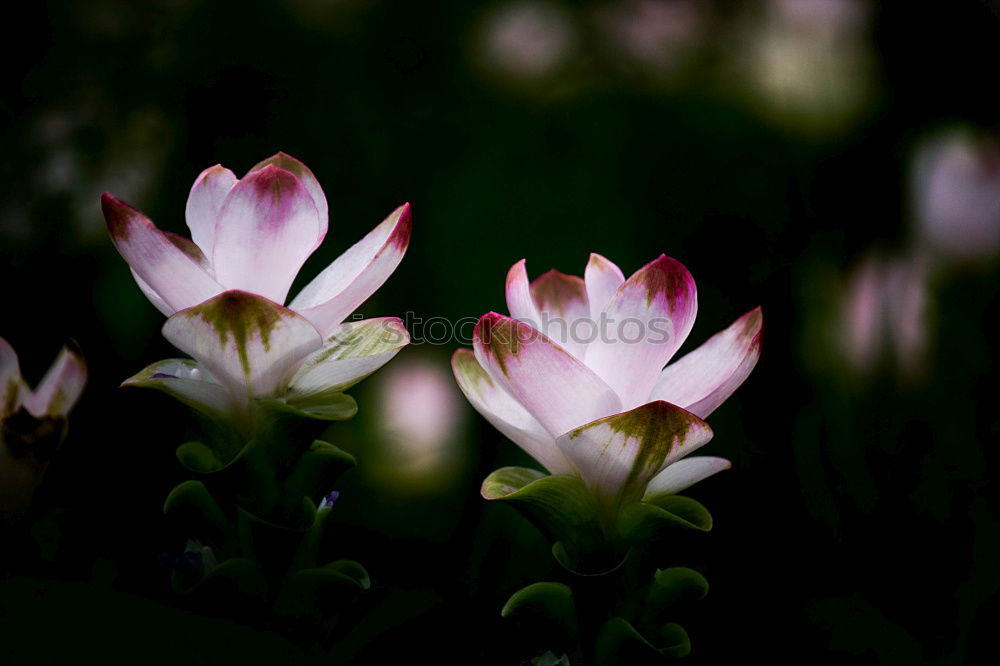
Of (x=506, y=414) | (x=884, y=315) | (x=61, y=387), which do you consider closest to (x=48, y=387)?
(x=61, y=387)

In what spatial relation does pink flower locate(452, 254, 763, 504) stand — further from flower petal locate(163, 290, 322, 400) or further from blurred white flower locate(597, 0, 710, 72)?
blurred white flower locate(597, 0, 710, 72)

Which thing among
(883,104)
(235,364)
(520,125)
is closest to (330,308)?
(235,364)

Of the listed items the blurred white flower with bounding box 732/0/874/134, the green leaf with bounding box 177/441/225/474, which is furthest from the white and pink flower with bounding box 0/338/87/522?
the blurred white flower with bounding box 732/0/874/134

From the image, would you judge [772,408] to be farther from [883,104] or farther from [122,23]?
[122,23]

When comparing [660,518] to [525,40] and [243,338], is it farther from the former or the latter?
[525,40]

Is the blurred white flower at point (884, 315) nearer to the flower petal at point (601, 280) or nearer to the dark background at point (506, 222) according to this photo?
the dark background at point (506, 222)
